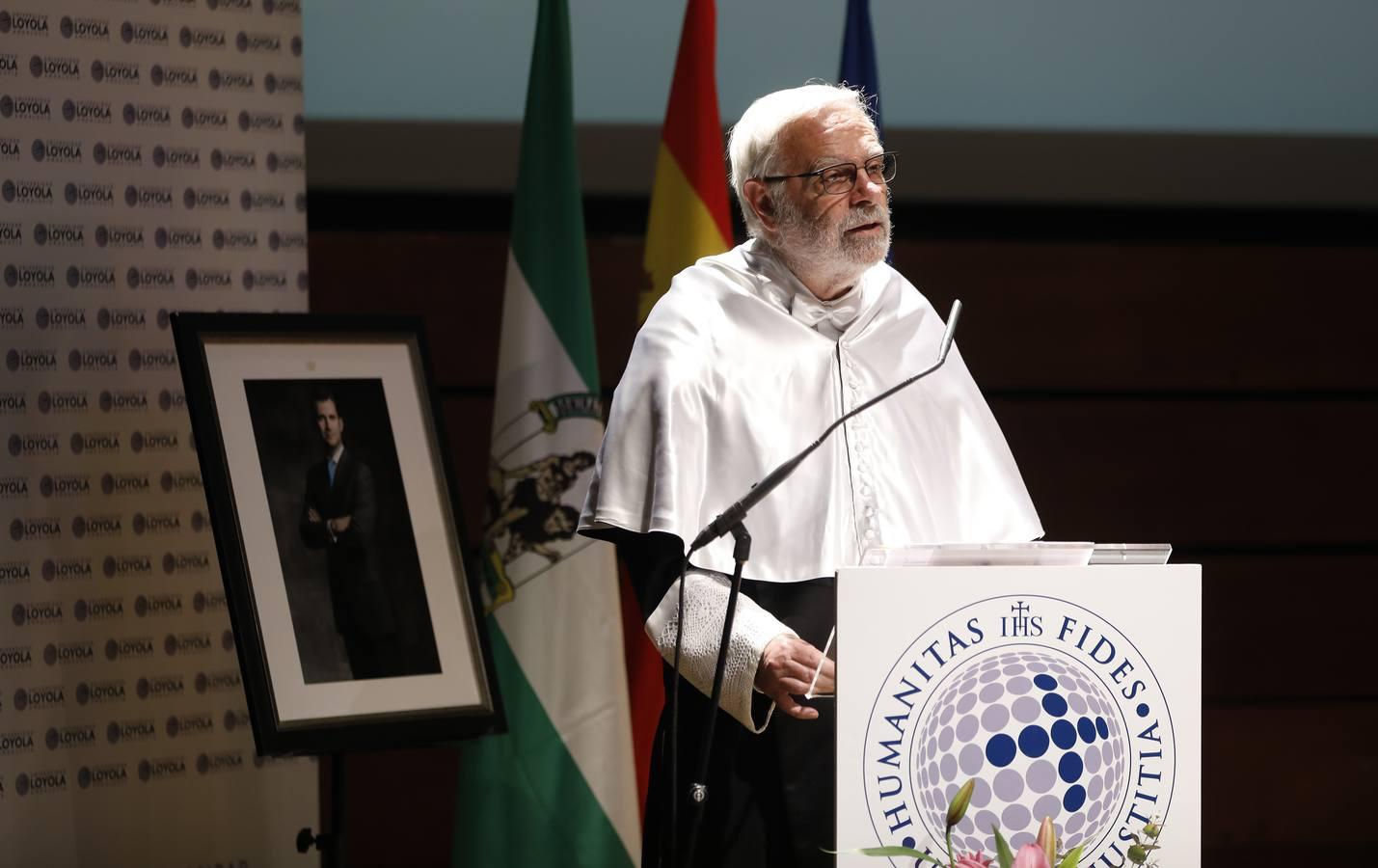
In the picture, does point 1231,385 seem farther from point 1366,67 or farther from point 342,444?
point 342,444

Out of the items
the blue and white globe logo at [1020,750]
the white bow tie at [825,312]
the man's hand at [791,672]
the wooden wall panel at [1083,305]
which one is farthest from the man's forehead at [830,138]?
the wooden wall panel at [1083,305]

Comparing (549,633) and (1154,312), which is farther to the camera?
(1154,312)

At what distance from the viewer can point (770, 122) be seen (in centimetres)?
203

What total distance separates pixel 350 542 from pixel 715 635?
3.18 ft

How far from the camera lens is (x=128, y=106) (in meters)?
2.82

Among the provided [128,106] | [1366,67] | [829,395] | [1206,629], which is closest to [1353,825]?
[1206,629]

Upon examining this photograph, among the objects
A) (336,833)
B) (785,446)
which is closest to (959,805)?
(785,446)

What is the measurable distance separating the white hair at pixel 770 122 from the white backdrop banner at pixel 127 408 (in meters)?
1.31

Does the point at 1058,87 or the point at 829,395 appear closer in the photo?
the point at 829,395

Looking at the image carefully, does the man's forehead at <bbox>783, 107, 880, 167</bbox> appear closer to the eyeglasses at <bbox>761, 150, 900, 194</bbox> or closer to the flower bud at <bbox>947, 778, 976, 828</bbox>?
the eyeglasses at <bbox>761, 150, 900, 194</bbox>

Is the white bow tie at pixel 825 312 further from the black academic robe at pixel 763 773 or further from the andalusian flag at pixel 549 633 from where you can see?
the andalusian flag at pixel 549 633

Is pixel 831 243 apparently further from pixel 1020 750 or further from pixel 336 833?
pixel 336 833

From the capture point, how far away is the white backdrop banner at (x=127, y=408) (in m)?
2.67

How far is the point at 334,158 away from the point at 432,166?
25 cm
